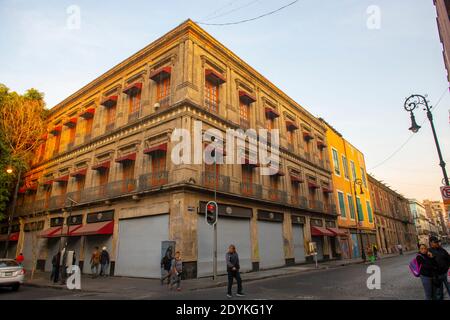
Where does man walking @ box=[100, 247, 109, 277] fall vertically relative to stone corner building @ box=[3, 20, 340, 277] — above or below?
below

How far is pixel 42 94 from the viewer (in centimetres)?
2806

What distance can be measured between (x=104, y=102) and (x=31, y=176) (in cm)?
1343

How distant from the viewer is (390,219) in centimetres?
4919

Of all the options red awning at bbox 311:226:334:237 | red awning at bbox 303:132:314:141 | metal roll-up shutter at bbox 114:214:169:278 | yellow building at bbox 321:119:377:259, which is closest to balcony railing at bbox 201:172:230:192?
metal roll-up shutter at bbox 114:214:169:278

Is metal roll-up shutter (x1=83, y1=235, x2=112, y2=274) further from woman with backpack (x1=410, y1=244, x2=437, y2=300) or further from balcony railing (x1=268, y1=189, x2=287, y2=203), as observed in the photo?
woman with backpack (x1=410, y1=244, x2=437, y2=300)

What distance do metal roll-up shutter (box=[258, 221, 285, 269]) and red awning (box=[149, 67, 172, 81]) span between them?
1163cm

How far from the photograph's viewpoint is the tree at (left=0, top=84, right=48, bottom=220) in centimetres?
2172

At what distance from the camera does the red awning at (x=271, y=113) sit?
23.3 meters

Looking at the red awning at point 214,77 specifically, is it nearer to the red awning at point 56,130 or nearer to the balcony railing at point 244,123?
the balcony railing at point 244,123

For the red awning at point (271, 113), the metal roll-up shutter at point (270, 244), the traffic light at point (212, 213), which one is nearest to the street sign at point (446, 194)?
the traffic light at point (212, 213)

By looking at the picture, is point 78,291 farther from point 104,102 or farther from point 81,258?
point 104,102

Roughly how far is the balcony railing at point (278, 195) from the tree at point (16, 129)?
19.2 meters

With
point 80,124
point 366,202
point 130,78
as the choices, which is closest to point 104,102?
point 130,78

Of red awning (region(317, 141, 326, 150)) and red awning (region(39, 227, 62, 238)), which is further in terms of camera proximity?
red awning (region(317, 141, 326, 150))
